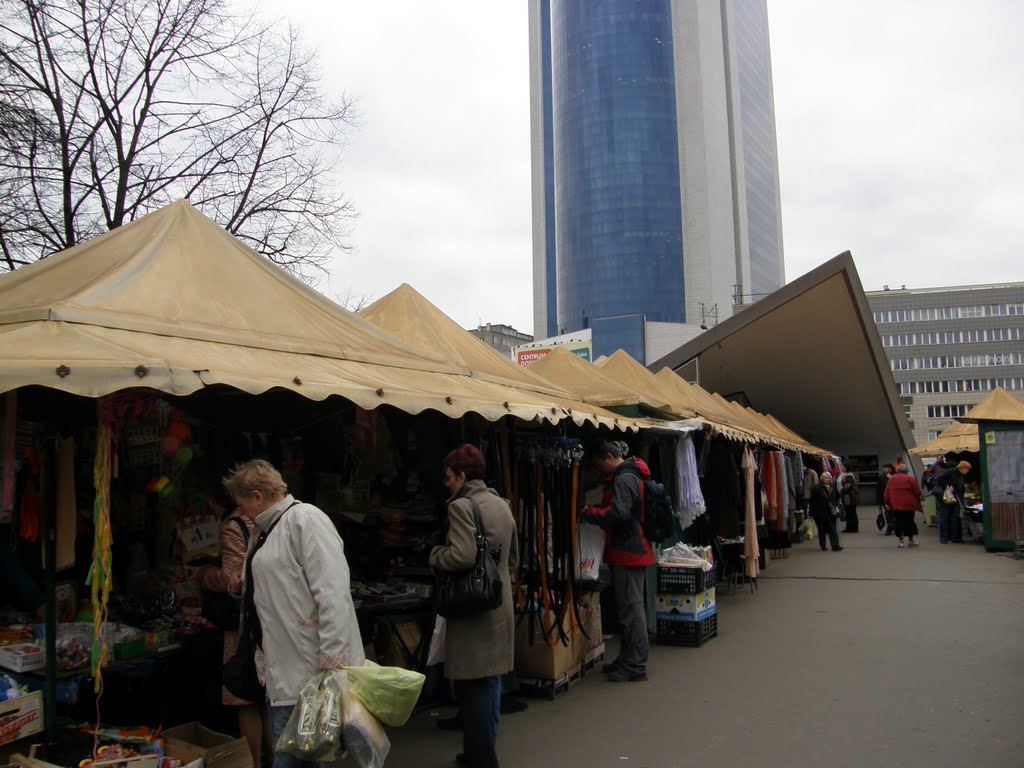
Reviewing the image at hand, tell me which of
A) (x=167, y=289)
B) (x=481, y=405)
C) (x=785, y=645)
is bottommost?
(x=785, y=645)

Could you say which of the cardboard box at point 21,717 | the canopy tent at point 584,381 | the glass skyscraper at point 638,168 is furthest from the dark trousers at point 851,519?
the glass skyscraper at point 638,168

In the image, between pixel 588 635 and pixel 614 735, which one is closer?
pixel 614 735

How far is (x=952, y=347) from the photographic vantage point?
96000mm

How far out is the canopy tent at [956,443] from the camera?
20109 millimetres

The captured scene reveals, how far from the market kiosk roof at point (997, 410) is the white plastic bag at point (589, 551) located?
11.3 metres

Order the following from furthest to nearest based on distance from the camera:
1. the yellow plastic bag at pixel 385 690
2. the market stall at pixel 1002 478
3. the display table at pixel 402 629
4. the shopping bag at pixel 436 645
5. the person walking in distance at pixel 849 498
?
the person walking in distance at pixel 849 498, the market stall at pixel 1002 478, the display table at pixel 402 629, the shopping bag at pixel 436 645, the yellow plastic bag at pixel 385 690

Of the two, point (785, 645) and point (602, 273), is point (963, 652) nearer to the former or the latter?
point (785, 645)

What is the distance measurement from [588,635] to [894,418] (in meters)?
27.9

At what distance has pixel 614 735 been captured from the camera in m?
5.31

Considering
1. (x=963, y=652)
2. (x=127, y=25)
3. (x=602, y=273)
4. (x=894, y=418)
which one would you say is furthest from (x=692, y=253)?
(x=963, y=652)

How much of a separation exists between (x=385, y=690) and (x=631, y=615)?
374 cm

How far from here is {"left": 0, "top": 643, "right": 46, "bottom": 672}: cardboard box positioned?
4.14 m

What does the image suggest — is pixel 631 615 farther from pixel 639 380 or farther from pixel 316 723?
pixel 639 380

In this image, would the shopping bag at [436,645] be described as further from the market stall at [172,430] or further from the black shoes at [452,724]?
the black shoes at [452,724]
